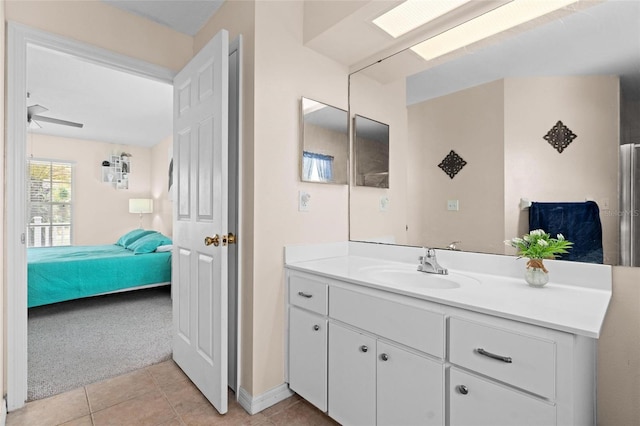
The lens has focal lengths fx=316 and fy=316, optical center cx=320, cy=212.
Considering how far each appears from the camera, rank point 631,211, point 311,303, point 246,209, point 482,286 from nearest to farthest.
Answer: point 631,211 < point 482,286 < point 311,303 < point 246,209

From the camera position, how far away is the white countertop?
2.97 feet

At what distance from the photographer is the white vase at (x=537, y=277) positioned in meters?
1.28

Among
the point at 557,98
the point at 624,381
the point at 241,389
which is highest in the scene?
the point at 557,98

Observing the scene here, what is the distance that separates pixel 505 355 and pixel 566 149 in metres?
0.94

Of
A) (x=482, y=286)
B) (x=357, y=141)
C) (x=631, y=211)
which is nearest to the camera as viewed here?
(x=631, y=211)

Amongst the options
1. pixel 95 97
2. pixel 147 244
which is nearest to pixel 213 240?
pixel 147 244

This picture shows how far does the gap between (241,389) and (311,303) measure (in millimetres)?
716

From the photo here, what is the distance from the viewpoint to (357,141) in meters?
2.22

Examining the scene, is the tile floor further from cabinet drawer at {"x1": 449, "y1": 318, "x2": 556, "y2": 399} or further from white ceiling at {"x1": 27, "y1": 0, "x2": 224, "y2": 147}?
white ceiling at {"x1": 27, "y1": 0, "x2": 224, "y2": 147}

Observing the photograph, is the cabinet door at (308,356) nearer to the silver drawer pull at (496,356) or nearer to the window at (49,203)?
the silver drawer pull at (496,356)

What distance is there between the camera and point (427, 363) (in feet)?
3.83

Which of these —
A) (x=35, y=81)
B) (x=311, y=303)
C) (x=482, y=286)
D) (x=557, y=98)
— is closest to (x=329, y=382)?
(x=311, y=303)

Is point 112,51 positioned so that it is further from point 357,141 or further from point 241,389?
point 241,389

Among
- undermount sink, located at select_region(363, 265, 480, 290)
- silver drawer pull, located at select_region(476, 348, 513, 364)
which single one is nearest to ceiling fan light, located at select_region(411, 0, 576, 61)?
undermount sink, located at select_region(363, 265, 480, 290)
